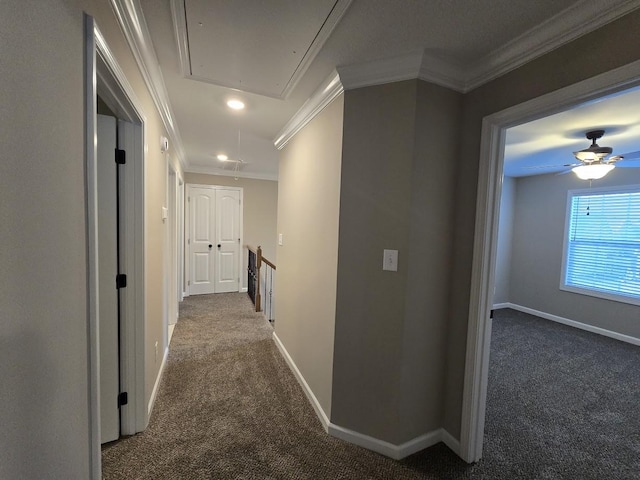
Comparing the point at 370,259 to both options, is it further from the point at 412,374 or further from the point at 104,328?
the point at 104,328

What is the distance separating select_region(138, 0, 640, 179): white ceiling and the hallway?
2.31m

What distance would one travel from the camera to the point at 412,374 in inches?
68.4

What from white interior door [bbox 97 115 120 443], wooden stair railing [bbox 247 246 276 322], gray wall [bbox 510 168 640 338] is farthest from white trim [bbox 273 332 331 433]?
gray wall [bbox 510 168 640 338]

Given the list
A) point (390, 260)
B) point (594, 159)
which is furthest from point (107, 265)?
point (594, 159)

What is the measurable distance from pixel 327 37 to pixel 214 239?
4.54m

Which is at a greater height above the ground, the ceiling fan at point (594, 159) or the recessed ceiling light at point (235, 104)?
the recessed ceiling light at point (235, 104)

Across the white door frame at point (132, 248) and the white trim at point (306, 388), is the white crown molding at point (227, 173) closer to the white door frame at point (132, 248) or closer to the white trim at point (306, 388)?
the white trim at point (306, 388)

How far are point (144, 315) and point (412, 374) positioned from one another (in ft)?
5.63

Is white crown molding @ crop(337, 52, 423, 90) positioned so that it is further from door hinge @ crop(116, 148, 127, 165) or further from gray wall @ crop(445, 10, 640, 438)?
door hinge @ crop(116, 148, 127, 165)

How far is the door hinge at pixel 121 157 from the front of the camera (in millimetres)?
1620

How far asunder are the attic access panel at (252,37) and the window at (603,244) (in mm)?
4730

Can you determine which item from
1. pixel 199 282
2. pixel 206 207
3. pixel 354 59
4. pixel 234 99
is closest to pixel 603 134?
pixel 354 59

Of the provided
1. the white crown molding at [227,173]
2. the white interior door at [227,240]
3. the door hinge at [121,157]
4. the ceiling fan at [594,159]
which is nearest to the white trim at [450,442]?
the door hinge at [121,157]

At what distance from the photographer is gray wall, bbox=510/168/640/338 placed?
382 cm
